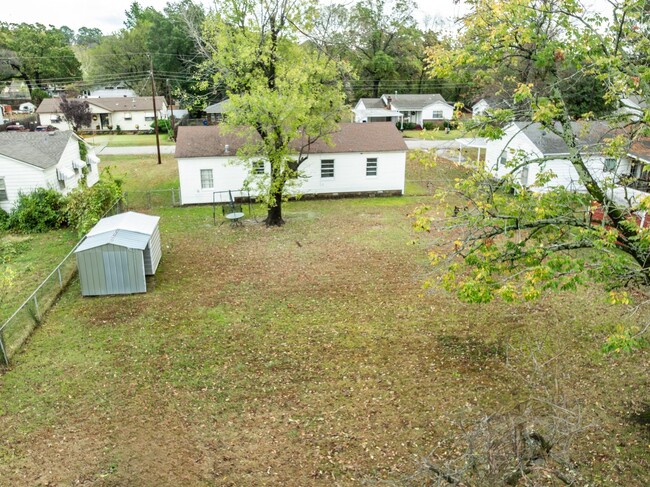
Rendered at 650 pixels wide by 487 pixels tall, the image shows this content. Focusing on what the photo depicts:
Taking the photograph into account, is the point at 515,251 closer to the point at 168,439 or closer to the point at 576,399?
the point at 576,399

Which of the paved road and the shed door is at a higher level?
the paved road

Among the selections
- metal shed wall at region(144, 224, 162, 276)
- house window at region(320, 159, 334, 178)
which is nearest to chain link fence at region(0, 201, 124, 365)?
metal shed wall at region(144, 224, 162, 276)

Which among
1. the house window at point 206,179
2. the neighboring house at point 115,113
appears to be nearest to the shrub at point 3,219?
the house window at point 206,179

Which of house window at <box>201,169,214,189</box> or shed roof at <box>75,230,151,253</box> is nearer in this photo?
shed roof at <box>75,230,151,253</box>

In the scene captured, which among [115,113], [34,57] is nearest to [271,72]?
[115,113]

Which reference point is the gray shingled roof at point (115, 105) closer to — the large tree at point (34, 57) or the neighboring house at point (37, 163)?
the large tree at point (34, 57)

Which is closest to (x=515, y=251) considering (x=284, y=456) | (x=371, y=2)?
(x=284, y=456)

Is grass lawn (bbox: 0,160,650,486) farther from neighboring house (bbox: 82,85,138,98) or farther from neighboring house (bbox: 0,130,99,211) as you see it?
neighboring house (bbox: 82,85,138,98)

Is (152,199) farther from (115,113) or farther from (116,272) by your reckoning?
(115,113)
